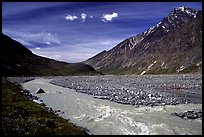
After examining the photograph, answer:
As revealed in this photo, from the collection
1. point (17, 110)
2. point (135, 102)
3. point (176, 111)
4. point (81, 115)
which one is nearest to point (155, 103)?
point (135, 102)

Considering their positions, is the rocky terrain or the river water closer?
the river water

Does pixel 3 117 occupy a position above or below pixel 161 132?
above

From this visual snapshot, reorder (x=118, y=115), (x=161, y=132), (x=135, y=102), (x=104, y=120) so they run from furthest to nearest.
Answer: (x=135, y=102)
(x=118, y=115)
(x=104, y=120)
(x=161, y=132)

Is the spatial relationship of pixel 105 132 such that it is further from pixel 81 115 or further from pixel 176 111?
pixel 176 111

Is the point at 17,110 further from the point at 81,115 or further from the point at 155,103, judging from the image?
the point at 155,103

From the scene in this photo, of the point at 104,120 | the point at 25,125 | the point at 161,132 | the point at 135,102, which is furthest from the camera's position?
the point at 135,102

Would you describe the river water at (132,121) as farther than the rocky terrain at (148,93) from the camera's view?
No

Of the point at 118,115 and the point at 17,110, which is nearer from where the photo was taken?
the point at 17,110

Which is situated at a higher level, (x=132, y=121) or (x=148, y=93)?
(x=148, y=93)

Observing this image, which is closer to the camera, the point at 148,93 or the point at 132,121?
the point at 132,121
